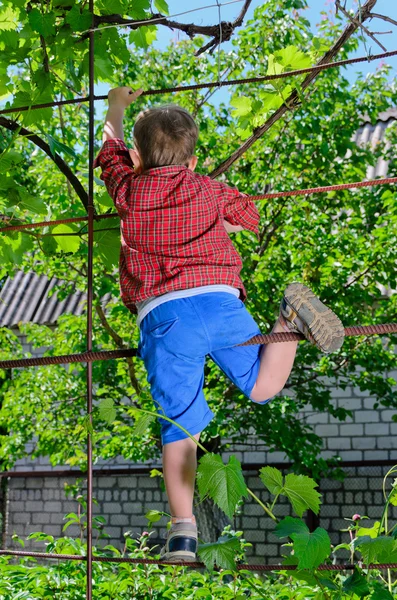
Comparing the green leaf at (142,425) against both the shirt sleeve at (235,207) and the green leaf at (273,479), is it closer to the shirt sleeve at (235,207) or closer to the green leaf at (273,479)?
the green leaf at (273,479)

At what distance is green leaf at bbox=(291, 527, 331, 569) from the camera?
1532mm

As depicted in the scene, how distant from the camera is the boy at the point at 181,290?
1.85m

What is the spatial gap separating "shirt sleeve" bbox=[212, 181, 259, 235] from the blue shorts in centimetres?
26

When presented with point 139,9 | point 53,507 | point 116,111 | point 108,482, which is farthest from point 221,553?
point 53,507

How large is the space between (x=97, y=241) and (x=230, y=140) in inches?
157

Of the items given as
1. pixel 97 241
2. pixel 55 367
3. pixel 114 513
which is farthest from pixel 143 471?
pixel 97 241

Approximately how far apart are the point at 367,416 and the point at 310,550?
22.5 feet

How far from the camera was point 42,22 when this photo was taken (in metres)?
2.47

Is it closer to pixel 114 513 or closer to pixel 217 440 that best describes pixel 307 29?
pixel 217 440

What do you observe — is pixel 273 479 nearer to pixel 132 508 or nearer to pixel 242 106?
pixel 242 106

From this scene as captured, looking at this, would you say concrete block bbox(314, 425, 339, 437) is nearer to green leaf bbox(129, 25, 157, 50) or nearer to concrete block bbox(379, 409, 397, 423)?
concrete block bbox(379, 409, 397, 423)

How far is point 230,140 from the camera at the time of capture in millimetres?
6328

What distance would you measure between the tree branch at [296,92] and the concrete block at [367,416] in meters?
6.16

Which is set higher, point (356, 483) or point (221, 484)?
point (356, 483)
